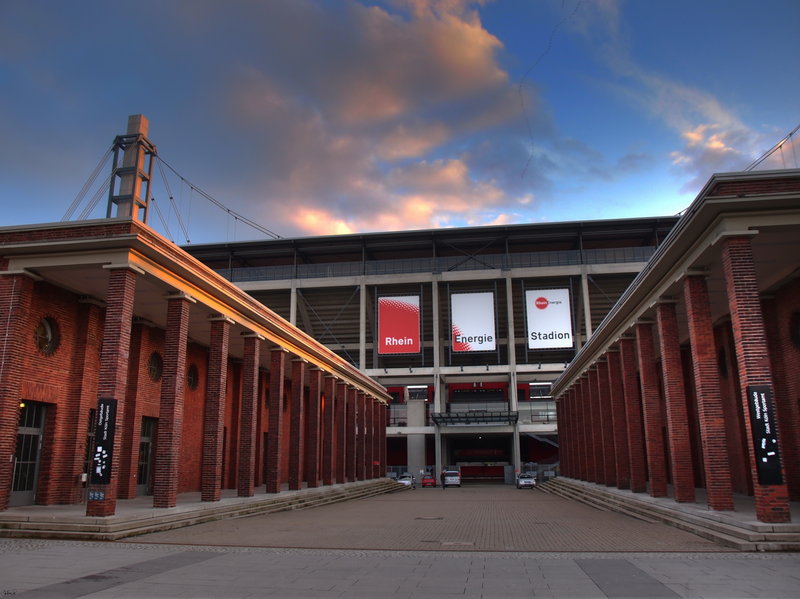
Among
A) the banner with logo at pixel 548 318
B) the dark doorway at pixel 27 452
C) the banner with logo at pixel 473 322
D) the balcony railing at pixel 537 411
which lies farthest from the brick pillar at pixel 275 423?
the balcony railing at pixel 537 411

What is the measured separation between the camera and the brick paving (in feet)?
39.6

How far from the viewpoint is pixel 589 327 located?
166ft

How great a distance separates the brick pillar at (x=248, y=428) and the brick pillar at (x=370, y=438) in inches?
841

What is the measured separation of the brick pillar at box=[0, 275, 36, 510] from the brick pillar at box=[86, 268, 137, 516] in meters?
2.35

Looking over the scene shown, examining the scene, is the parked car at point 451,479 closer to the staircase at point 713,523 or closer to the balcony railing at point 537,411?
the balcony railing at point 537,411

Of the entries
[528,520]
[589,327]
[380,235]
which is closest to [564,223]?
[589,327]

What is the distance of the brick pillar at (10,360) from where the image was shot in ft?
49.6

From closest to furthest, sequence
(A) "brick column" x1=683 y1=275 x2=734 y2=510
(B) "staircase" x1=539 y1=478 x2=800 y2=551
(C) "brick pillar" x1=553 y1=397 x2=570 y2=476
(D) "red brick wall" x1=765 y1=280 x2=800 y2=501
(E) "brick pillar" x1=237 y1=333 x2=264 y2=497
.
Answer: (B) "staircase" x1=539 y1=478 x2=800 y2=551, (A) "brick column" x1=683 y1=275 x2=734 y2=510, (D) "red brick wall" x1=765 y1=280 x2=800 y2=501, (E) "brick pillar" x1=237 y1=333 x2=264 y2=497, (C) "brick pillar" x1=553 y1=397 x2=570 y2=476

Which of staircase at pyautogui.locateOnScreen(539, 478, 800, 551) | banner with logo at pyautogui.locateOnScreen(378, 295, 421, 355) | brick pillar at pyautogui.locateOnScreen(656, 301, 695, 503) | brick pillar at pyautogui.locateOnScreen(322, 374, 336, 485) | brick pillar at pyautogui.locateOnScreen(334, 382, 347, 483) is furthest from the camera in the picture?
banner with logo at pyautogui.locateOnScreen(378, 295, 421, 355)

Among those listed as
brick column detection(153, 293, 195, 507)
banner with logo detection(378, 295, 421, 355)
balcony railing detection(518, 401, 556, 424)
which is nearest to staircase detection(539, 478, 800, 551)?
brick column detection(153, 293, 195, 507)

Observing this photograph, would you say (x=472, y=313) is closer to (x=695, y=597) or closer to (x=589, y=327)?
(x=589, y=327)

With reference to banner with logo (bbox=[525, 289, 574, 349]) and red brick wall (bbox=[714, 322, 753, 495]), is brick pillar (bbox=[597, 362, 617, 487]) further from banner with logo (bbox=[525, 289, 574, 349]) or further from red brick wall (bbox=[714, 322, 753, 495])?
banner with logo (bbox=[525, 289, 574, 349])

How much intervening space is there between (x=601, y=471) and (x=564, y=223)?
27814mm

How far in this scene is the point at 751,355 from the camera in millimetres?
12633
